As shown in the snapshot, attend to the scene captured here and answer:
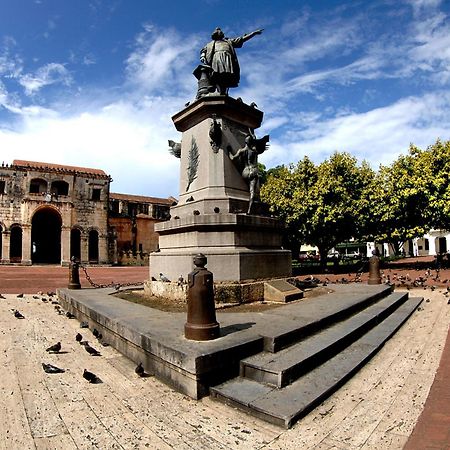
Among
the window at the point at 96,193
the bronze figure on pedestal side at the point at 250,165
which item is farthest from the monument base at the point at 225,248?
the window at the point at 96,193

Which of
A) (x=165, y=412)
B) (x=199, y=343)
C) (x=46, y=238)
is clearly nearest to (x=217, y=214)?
(x=199, y=343)

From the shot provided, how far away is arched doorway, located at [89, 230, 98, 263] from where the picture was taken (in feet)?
131

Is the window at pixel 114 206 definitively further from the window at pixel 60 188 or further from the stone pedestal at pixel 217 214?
the stone pedestal at pixel 217 214

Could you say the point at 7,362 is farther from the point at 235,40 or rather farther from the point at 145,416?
the point at 235,40

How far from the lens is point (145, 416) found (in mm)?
3270

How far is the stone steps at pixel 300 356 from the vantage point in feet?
12.1

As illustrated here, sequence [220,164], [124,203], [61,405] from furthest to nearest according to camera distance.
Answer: [124,203] < [220,164] < [61,405]

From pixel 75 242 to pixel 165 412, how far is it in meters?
39.8

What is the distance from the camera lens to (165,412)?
333 cm

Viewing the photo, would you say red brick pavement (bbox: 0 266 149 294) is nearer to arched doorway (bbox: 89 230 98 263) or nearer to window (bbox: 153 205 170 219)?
arched doorway (bbox: 89 230 98 263)

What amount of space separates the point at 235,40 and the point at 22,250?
114ft

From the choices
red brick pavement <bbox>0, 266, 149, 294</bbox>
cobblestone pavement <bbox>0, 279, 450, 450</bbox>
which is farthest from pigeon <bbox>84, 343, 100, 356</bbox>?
red brick pavement <bbox>0, 266, 149, 294</bbox>

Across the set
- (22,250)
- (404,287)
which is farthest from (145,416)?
(22,250)

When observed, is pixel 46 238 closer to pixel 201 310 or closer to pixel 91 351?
pixel 91 351
